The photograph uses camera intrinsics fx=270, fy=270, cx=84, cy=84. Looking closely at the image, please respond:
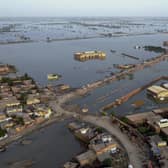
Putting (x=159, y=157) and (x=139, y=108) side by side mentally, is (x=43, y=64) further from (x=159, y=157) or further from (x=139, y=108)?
(x=159, y=157)

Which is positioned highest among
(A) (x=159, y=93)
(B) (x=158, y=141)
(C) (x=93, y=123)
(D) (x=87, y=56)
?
(D) (x=87, y=56)

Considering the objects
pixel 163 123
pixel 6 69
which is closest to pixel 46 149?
pixel 163 123

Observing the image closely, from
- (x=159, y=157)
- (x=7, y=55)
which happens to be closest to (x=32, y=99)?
(x=159, y=157)

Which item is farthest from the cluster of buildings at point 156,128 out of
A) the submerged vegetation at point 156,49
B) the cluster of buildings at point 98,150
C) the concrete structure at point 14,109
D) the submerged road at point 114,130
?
the submerged vegetation at point 156,49

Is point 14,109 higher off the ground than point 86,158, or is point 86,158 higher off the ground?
point 14,109

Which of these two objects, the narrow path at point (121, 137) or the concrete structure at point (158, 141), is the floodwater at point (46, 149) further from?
the concrete structure at point (158, 141)

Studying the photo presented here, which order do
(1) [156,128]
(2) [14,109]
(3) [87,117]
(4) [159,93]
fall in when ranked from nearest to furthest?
(1) [156,128]
(3) [87,117]
(2) [14,109]
(4) [159,93]

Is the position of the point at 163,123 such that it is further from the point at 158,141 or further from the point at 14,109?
the point at 14,109
